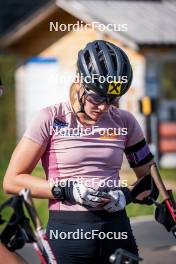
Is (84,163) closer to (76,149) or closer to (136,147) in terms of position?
(76,149)

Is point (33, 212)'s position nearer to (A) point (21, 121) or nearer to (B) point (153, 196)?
(B) point (153, 196)

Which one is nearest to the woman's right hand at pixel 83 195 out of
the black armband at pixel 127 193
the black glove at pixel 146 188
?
the black armband at pixel 127 193

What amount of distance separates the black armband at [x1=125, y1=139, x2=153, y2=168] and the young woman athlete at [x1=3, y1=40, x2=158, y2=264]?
0.15m

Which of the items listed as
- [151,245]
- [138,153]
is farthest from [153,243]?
[138,153]

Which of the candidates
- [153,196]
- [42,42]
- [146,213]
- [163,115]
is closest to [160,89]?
[163,115]

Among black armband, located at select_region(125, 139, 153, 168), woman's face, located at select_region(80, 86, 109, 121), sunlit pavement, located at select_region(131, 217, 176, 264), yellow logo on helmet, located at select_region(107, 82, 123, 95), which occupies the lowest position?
sunlit pavement, located at select_region(131, 217, 176, 264)

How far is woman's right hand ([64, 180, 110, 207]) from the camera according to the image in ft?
13.3

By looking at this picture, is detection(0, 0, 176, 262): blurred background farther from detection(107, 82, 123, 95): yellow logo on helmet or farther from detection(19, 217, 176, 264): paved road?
detection(107, 82, 123, 95): yellow logo on helmet

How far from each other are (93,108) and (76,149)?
0.20m

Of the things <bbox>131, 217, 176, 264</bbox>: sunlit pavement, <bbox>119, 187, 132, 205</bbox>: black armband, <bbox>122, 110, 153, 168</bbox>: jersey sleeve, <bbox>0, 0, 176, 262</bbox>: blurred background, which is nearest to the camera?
<bbox>119, 187, 132, 205</bbox>: black armband

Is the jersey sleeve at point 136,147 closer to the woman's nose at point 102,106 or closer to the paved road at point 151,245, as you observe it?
the woman's nose at point 102,106

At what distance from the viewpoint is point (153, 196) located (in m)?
4.40

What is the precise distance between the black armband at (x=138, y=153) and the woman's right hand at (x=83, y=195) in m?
0.48

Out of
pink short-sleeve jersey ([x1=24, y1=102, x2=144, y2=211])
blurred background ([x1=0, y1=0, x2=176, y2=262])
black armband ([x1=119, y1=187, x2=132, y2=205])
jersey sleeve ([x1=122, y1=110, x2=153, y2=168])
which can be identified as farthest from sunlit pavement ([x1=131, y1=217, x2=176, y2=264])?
blurred background ([x1=0, y1=0, x2=176, y2=262])
